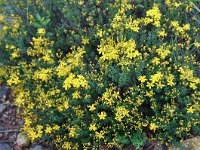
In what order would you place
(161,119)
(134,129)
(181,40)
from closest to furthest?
(161,119) → (134,129) → (181,40)

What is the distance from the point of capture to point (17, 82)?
3.92 meters

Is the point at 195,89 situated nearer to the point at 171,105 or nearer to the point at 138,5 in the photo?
the point at 171,105

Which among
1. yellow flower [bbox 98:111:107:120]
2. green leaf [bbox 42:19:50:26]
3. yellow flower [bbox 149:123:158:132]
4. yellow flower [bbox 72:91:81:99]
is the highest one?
green leaf [bbox 42:19:50:26]

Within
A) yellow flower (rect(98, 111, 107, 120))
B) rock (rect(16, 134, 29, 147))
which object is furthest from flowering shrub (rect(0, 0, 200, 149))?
rock (rect(16, 134, 29, 147))

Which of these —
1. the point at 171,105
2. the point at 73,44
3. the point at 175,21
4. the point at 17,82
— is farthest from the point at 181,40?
the point at 17,82


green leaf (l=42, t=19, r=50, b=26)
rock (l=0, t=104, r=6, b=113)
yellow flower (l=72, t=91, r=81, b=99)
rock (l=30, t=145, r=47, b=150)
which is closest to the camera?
yellow flower (l=72, t=91, r=81, b=99)

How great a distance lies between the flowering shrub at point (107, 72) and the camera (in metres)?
3.39

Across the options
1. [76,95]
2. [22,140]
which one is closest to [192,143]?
[76,95]

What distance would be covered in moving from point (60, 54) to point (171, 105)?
1351mm

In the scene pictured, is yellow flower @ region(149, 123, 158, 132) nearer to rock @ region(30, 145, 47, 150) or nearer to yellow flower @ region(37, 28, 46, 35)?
rock @ region(30, 145, 47, 150)

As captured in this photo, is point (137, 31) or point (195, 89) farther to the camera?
point (137, 31)

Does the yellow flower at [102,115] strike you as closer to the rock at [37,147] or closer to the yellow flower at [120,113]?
the yellow flower at [120,113]

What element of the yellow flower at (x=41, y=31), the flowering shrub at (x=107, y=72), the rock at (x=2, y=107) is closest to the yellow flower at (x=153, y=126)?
the flowering shrub at (x=107, y=72)

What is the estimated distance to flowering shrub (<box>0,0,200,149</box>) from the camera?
11.1 ft
